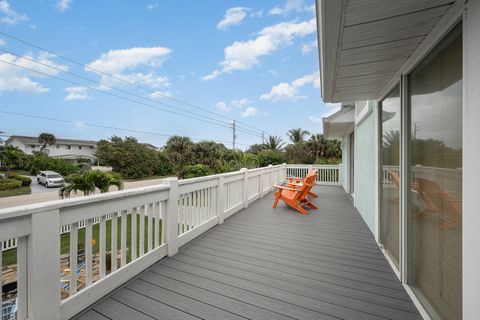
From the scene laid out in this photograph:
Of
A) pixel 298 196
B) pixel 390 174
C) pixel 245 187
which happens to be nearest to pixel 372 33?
pixel 390 174

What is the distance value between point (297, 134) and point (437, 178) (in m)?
23.9

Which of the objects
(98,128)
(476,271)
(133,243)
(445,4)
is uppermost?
(98,128)

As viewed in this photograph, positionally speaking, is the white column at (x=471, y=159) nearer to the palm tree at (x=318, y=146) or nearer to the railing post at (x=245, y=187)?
the railing post at (x=245, y=187)

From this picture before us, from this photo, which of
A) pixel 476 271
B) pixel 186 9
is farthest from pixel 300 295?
pixel 186 9

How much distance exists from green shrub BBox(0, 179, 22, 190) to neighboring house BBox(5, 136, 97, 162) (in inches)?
822

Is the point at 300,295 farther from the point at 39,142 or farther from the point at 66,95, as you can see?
the point at 39,142

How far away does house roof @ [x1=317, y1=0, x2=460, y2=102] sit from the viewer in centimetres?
135

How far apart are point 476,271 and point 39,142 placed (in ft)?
192

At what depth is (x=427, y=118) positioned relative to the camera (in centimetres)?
182

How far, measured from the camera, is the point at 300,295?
7.11 feet

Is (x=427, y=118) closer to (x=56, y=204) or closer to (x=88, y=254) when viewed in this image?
(x=56, y=204)

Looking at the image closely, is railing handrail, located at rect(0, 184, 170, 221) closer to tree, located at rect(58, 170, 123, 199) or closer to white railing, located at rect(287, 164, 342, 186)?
tree, located at rect(58, 170, 123, 199)

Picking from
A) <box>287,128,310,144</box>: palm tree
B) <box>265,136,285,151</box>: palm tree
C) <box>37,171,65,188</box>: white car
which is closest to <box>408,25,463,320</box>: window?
<box>287,128,310,144</box>: palm tree

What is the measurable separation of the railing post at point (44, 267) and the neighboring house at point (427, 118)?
2.39 metres
